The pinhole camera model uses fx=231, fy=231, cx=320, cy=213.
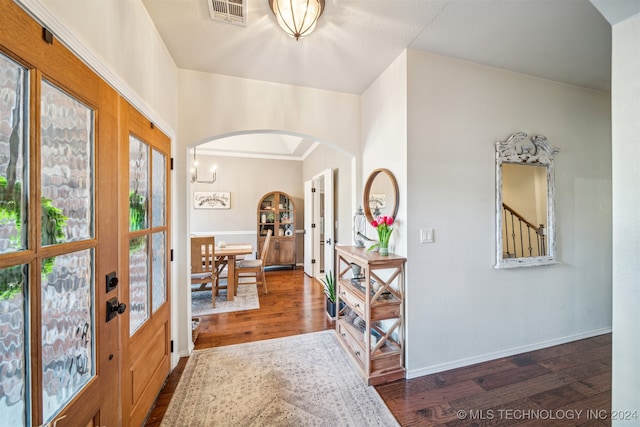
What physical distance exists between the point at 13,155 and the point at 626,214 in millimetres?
2130

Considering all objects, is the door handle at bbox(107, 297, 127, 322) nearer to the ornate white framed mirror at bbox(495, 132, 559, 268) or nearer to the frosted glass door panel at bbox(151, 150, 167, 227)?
the frosted glass door panel at bbox(151, 150, 167, 227)

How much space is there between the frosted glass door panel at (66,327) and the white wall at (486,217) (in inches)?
77.5

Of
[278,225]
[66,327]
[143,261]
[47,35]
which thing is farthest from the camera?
[278,225]

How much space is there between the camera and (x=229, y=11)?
1.54 m

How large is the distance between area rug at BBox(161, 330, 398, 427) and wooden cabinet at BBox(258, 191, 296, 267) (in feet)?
10.1

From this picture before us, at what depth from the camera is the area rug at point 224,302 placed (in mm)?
3201

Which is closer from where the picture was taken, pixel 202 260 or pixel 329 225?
pixel 202 260

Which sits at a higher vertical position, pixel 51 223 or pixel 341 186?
pixel 341 186

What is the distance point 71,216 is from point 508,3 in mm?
2641

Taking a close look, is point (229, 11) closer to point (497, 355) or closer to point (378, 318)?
point (378, 318)

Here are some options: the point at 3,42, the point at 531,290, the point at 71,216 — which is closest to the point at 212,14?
the point at 3,42

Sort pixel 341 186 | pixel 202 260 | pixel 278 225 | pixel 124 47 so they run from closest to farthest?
pixel 124 47
pixel 202 260
pixel 341 186
pixel 278 225

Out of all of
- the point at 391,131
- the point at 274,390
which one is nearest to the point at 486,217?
the point at 391,131

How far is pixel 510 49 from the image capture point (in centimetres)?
190
